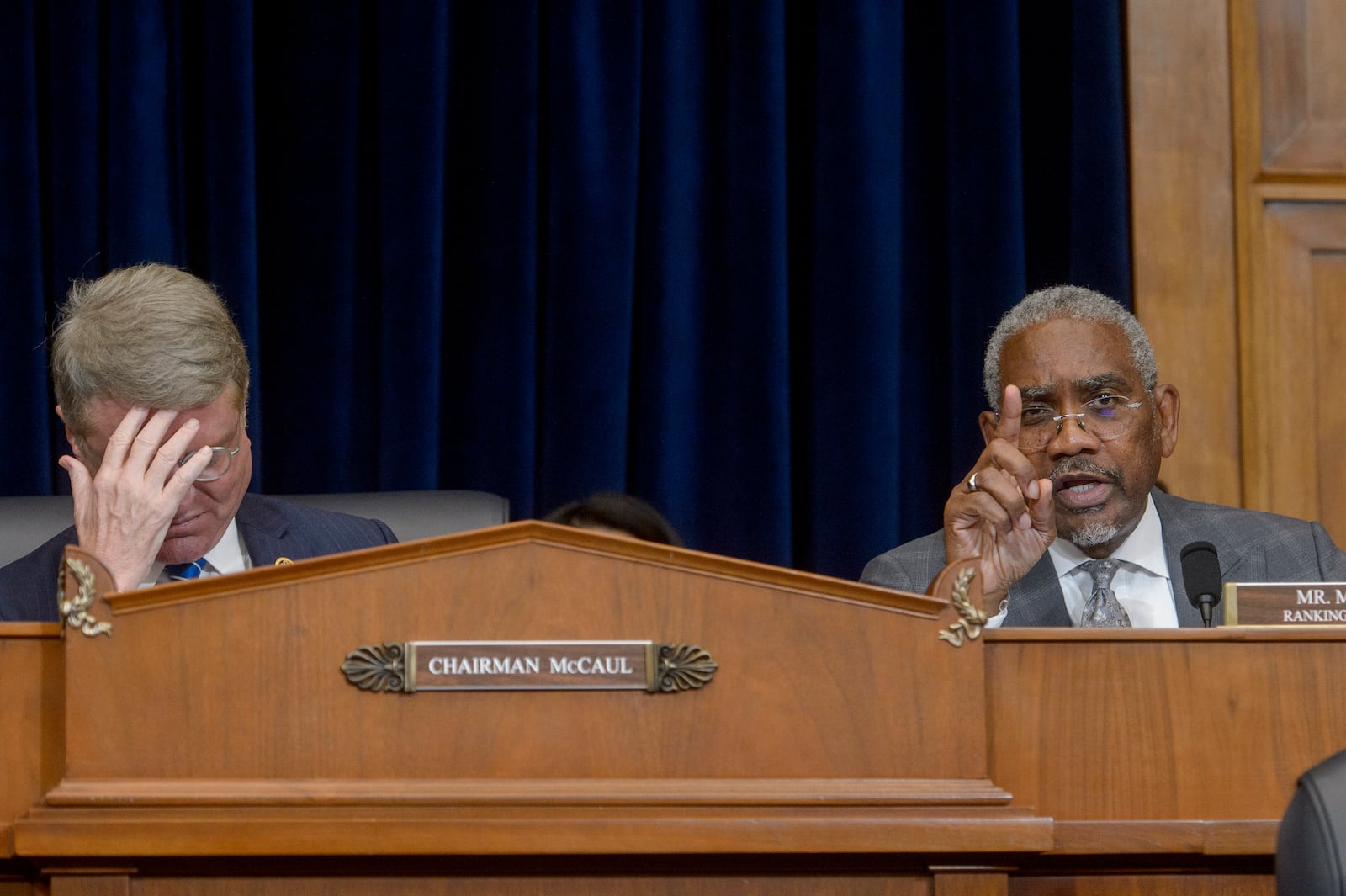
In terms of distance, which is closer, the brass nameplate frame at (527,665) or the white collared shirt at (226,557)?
the brass nameplate frame at (527,665)

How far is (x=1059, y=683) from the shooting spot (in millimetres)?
1062

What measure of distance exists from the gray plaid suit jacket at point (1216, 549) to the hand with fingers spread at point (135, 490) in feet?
2.86

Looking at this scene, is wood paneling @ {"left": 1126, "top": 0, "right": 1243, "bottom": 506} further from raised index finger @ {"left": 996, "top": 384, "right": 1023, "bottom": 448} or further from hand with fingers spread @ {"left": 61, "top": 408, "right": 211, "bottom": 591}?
hand with fingers spread @ {"left": 61, "top": 408, "right": 211, "bottom": 591}

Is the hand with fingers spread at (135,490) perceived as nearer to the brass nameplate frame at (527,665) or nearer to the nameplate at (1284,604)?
the brass nameplate frame at (527,665)

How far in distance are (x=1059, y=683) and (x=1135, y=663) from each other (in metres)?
0.06

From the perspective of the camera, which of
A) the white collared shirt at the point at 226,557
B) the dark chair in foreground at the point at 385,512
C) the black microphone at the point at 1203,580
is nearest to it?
the black microphone at the point at 1203,580

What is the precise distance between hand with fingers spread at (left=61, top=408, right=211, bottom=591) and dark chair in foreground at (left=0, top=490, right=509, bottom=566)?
285mm

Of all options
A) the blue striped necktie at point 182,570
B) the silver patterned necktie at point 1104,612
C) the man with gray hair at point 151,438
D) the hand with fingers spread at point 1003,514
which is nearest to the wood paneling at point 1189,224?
the silver patterned necktie at point 1104,612

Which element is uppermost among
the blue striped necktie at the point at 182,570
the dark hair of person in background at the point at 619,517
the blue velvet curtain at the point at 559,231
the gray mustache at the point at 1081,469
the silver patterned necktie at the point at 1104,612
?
the blue velvet curtain at the point at 559,231

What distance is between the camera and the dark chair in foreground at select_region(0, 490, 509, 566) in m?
1.82

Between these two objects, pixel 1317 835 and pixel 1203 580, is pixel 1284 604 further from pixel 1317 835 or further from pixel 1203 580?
pixel 1317 835

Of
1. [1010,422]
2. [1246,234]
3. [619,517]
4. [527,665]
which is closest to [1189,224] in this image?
[1246,234]

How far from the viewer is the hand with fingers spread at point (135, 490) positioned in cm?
151

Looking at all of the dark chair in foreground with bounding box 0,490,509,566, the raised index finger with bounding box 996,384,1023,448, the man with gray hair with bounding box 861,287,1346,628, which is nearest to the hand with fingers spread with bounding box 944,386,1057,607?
the raised index finger with bounding box 996,384,1023,448
